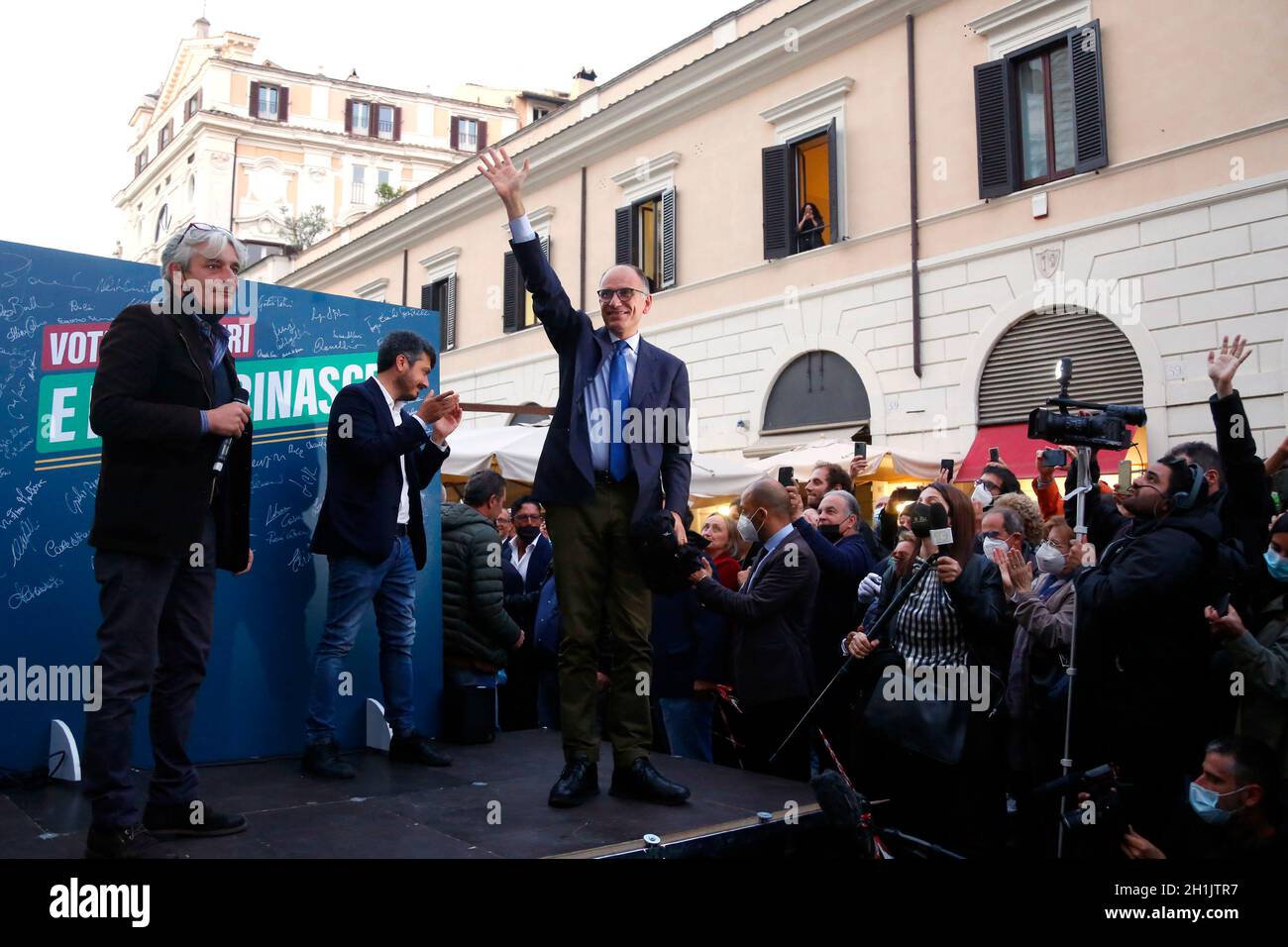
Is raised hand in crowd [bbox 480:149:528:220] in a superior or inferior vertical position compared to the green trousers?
superior

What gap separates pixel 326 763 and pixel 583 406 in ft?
5.89

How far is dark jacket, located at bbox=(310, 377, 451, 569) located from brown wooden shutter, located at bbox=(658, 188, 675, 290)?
1262cm

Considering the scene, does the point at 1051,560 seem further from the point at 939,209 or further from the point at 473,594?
the point at 939,209

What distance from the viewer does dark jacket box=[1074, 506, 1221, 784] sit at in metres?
3.68

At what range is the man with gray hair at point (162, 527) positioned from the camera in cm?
284

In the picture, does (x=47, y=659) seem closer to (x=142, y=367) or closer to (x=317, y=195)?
(x=142, y=367)

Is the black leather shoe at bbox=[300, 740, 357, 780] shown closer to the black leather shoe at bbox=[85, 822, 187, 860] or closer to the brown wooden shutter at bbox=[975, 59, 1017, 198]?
the black leather shoe at bbox=[85, 822, 187, 860]

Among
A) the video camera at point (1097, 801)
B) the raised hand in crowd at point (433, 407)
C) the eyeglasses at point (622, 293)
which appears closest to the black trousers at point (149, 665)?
the raised hand in crowd at point (433, 407)

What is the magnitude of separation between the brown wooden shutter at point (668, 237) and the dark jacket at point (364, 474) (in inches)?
497

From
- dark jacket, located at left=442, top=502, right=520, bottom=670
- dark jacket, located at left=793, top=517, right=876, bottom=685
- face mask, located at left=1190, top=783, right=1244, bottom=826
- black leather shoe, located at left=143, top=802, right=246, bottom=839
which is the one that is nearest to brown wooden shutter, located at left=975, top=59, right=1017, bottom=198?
dark jacket, located at left=793, top=517, right=876, bottom=685

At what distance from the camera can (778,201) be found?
14477 mm

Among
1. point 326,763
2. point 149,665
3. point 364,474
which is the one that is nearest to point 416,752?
point 326,763

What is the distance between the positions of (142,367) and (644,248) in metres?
14.6

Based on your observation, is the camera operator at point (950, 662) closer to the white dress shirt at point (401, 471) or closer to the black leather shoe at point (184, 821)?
the white dress shirt at point (401, 471)
